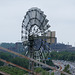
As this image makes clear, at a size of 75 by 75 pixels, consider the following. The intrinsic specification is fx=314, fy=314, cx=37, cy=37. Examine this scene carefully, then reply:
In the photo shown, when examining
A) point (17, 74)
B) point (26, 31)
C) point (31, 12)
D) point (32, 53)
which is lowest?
point (17, 74)

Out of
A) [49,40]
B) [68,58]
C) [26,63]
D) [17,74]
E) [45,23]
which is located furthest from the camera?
[68,58]

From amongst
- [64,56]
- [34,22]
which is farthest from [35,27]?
[64,56]

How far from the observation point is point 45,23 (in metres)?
30.5

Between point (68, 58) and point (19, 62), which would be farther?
point (68, 58)

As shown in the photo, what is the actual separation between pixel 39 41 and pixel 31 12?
3.02m

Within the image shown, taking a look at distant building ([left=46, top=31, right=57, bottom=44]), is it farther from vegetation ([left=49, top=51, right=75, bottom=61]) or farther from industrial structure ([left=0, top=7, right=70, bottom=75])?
vegetation ([left=49, top=51, right=75, bottom=61])

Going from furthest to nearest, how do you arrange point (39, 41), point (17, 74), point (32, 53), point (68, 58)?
point (68, 58) → point (17, 74) → point (39, 41) → point (32, 53)

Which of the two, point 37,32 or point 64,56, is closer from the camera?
point 37,32

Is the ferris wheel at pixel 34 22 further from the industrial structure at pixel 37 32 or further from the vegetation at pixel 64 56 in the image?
the vegetation at pixel 64 56

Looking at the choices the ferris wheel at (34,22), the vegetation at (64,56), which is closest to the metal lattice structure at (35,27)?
the ferris wheel at (34,22)

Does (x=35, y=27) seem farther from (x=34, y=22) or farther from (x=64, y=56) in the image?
(x=64, y=56)

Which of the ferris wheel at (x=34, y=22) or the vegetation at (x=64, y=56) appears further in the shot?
the vegetation at (x=64, y=56)

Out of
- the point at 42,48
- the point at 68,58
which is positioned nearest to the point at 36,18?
the point at 42,48

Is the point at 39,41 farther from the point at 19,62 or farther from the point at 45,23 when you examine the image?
the point at 19,62
